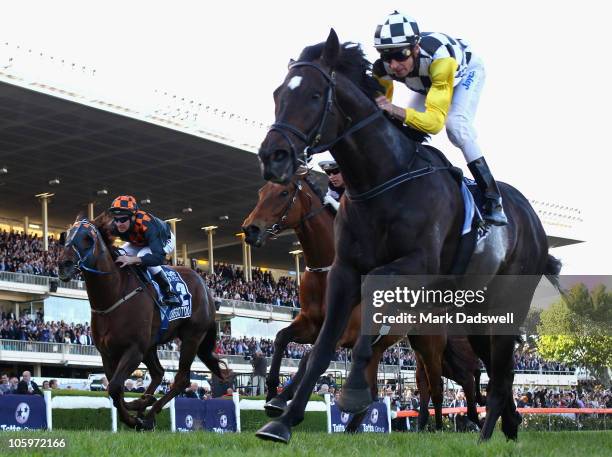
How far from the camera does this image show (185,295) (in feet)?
40.4

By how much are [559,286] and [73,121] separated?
97.1ft

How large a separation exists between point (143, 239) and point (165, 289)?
644 mm

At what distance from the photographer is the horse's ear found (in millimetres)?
5750

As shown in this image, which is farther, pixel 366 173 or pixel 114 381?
pixel 114 381

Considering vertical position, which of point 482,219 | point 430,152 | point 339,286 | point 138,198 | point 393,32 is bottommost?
point 339,286

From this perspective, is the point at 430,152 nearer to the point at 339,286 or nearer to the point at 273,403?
the point at 339,286

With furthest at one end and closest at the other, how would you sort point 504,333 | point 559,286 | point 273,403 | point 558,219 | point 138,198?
point 558,219 → point 138,198 → point 559,286 → point 504,333 → point 273,403

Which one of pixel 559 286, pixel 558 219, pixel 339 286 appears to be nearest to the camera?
pixel 339 286

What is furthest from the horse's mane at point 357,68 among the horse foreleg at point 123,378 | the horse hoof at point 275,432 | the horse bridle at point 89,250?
the horse bridle at point 89,250

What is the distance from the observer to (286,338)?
9555 mm

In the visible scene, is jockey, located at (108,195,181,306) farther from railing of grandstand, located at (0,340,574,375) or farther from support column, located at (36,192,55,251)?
support column, located at (36,192,55,251)

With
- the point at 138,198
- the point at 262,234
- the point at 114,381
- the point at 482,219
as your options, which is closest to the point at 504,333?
the point at 482,219

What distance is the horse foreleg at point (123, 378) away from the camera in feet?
33.2

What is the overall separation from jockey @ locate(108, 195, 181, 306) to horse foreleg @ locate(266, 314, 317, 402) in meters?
2.39
